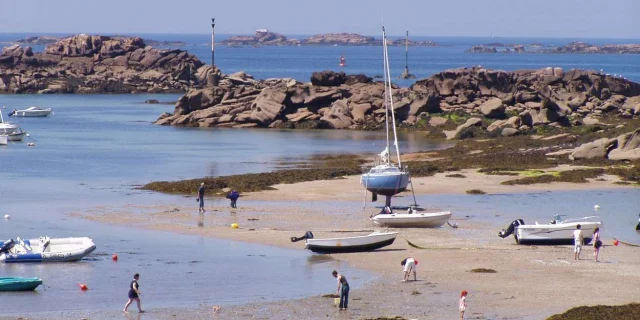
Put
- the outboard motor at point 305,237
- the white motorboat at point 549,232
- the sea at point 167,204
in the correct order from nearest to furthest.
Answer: the sea at point 167,204
the outboard motor at point 305,237
the white motorboat at point 549,232

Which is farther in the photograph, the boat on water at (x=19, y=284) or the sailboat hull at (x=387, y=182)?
the sailboat hull at (x=387, y=182)

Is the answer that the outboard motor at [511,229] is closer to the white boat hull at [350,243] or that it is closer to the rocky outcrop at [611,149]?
the white boat hull at [350,243]

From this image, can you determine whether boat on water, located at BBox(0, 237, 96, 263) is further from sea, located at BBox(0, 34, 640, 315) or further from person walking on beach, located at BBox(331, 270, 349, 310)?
person walking on beach, located at BBox(331, 270, 349, 310)

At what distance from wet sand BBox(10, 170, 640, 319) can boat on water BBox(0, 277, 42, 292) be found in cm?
293

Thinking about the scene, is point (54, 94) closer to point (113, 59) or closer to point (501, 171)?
point (113, 59)

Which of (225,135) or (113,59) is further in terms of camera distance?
(113,59)

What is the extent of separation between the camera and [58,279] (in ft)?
101

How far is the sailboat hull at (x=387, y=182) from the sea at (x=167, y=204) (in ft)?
7.70

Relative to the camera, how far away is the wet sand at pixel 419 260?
87.1ft

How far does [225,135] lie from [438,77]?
2022cm

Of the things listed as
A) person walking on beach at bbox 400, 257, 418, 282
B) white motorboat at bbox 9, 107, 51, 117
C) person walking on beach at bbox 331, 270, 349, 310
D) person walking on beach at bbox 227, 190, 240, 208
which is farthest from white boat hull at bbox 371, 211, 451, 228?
white motorboat at bbox 9, 107, 51, 117

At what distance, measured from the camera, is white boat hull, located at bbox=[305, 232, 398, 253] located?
33781 mm

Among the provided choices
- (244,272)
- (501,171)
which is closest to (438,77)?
(501,171)

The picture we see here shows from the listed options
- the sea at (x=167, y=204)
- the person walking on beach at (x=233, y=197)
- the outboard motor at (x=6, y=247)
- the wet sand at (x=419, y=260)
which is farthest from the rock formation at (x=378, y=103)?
the outboard motor at (x=6, y=247)
